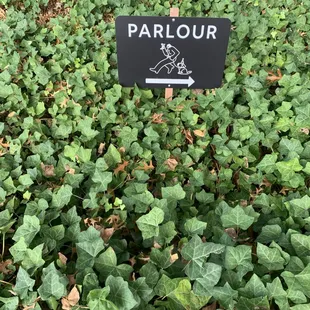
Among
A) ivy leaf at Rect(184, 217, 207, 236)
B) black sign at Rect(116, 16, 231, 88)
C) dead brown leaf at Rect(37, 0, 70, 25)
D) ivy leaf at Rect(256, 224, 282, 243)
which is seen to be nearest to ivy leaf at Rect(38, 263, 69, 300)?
ivy leaf at Rect(184, 217, 207, 236)

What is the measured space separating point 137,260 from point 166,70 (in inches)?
38.0

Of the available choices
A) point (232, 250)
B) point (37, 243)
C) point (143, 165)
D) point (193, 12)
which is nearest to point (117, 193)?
point (143, 165)

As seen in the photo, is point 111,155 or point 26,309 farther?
point 111,155

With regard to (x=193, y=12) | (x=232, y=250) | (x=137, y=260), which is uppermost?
(x=193, y=12)

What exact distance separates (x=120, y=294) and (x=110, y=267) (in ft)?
0.42

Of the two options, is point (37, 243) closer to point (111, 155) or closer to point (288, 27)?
point (111, 155)

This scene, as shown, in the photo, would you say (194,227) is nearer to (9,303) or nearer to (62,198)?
(62,198)

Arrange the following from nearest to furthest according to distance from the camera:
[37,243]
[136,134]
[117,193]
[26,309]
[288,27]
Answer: [26,309] < [37,243] < [117,193] < [136,134] < [288,27]

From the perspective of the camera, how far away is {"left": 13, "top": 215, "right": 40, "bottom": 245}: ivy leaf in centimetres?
134

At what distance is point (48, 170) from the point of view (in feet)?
5.62

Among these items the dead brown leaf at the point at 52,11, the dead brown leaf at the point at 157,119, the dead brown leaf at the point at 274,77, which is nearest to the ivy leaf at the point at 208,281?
the dead brown leaf at the point at 157,119

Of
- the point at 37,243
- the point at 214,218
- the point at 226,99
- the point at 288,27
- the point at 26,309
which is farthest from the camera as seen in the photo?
the point at 288,27

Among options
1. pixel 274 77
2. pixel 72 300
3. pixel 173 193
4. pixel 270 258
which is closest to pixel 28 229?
pixel 72 300

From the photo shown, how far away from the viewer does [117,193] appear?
1.69 meters
